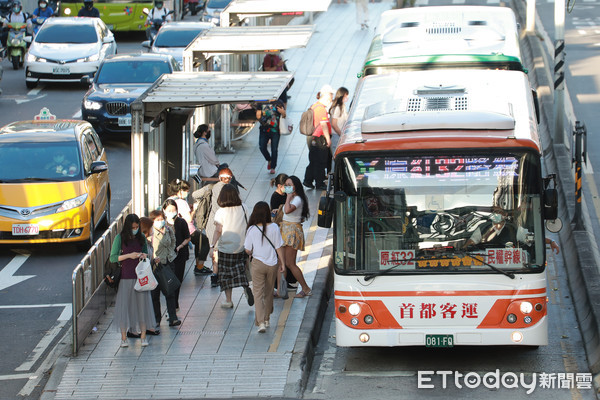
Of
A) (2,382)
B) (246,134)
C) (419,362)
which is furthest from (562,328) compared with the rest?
(246,134)

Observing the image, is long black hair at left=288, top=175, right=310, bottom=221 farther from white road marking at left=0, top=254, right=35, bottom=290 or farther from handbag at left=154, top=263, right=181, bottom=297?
white road marking at left=0, top=254, right=35, bottom=290

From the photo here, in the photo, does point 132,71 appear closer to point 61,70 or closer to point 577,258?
point 61,70

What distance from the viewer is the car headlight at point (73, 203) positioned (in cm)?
1684

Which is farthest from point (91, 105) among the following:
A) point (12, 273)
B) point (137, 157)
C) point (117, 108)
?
point (137, 157)

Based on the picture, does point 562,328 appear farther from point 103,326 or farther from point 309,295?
point 103,326

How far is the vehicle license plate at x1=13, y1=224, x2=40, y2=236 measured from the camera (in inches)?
655

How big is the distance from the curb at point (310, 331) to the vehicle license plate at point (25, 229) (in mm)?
4489

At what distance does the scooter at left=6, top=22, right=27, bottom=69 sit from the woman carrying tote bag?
75.0ft

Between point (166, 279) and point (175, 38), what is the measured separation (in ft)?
60.9

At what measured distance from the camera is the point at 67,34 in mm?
30516

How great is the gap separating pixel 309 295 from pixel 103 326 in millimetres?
2751

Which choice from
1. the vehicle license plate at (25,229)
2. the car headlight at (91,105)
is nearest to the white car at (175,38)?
the car headlight at (91,105)

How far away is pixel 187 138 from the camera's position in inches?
679

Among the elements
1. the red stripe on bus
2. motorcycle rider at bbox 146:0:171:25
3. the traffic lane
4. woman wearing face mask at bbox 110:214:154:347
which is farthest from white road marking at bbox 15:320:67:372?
motorcycle rider at bbox 146:0:171:25
